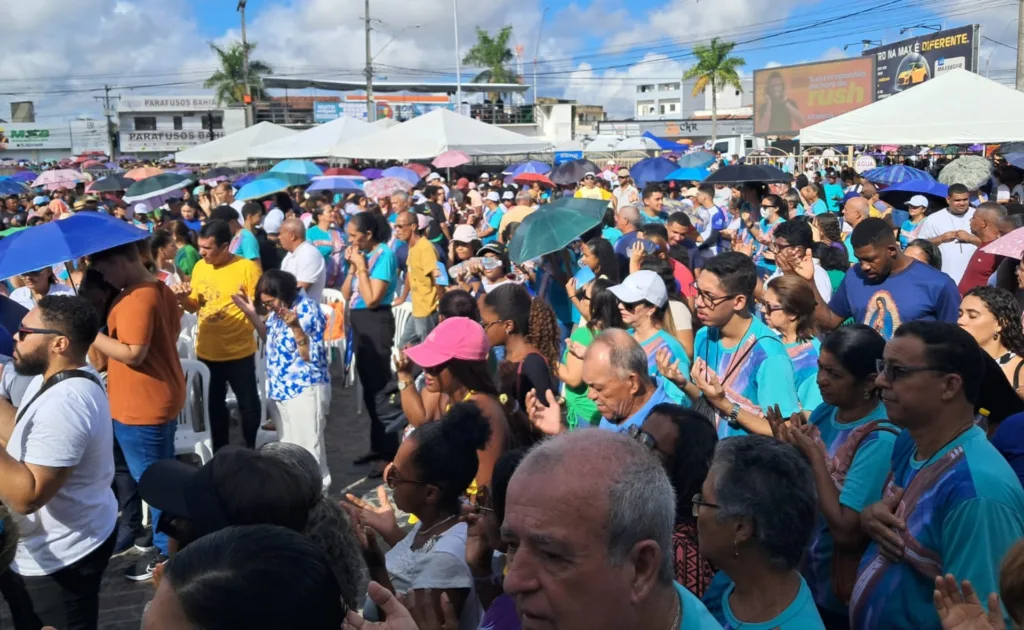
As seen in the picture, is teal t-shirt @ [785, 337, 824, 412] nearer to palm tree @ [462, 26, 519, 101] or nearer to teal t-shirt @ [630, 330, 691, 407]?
teal t-shirt @ [630, 330, 691, 407]

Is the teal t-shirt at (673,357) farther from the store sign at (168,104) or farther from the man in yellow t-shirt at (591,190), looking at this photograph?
the store sign at (168,104)

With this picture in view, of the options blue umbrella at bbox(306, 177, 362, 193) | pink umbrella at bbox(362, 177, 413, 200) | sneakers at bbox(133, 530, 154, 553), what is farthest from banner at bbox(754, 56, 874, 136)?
sneakers at bbox(133, 530, 154, 553)

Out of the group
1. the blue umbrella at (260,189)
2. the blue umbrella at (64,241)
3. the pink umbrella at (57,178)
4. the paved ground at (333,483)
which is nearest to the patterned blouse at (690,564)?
the paved ground at (333,483)

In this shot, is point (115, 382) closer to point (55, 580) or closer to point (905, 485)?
point (55, 580)

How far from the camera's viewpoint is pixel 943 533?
2363mm

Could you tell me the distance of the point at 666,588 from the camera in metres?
1.70

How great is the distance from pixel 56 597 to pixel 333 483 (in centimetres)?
327

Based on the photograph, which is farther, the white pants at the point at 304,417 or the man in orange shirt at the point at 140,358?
the white pants at the point at 304,417

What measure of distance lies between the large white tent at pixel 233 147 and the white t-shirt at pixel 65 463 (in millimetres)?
16682

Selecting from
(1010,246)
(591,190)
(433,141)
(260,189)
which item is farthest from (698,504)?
(433,141)

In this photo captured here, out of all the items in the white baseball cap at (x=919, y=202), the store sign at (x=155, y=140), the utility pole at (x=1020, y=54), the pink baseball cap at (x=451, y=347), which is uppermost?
the store sign at (x=155, y=140)

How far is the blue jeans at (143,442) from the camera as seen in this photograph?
4.71 meters

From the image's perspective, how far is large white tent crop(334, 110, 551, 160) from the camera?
52.9 feet

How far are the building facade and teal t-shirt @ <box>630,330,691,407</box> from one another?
66992 mm
